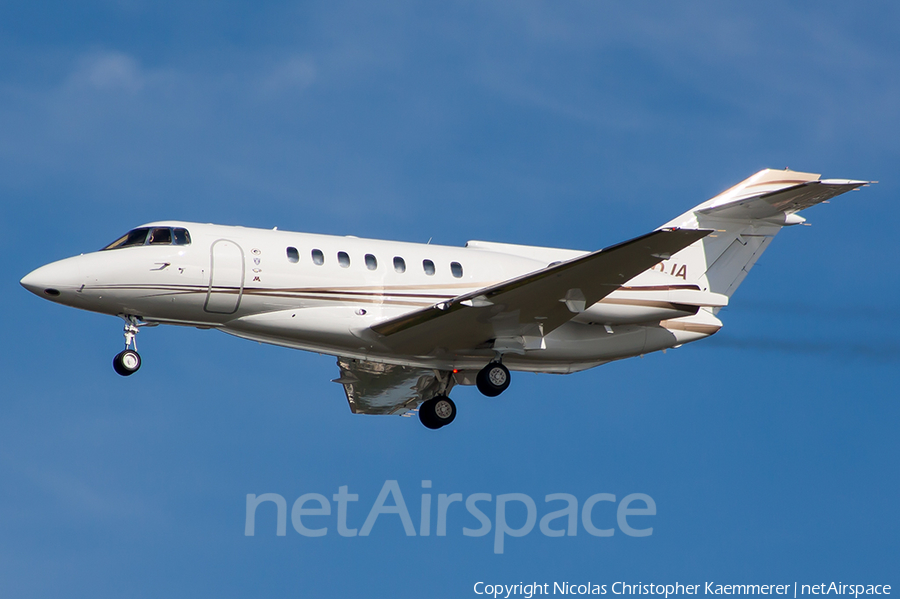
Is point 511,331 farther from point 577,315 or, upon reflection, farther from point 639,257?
point 639,257

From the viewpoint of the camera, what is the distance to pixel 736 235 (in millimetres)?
24281

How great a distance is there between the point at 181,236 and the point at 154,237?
48 centimetres

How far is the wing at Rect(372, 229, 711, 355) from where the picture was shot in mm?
19281

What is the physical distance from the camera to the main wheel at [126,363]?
773 inches

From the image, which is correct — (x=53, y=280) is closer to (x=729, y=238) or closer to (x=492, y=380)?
(x=492, y=380)

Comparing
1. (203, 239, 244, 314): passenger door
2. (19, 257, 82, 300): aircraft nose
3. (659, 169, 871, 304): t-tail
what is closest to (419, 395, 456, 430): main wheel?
(203, 239, 244, 314): passenger door

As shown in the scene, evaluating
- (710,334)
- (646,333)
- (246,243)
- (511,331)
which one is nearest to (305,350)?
(246,243)

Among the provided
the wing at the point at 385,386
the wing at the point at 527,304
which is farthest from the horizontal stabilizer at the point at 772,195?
the wing at the point at 385,386

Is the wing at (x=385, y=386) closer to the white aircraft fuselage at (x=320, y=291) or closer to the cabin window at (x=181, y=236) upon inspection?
the white aircraft fuselage at (x=320, y=291)

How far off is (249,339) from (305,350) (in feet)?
3.60

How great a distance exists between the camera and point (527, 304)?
813 inches

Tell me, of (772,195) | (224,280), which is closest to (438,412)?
(224,280)

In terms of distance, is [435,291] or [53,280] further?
[435,291]

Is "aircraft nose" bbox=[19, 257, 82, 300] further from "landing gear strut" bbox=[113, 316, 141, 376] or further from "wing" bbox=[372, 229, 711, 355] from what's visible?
"wing" bbox=[372, 229, 711, 355]
